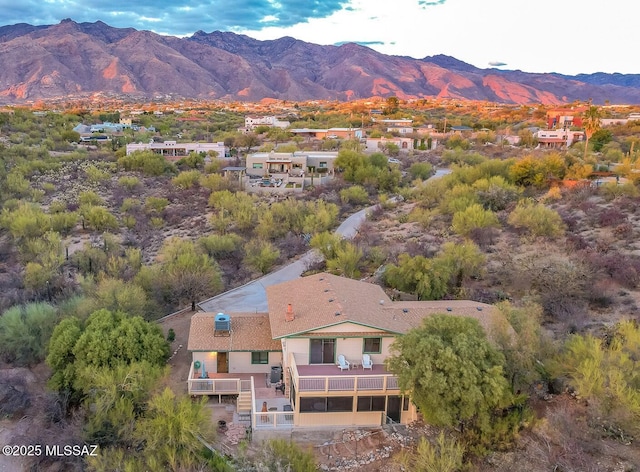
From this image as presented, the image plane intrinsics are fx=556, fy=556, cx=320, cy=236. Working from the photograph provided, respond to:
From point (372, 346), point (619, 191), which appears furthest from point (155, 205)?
point (619, 191)

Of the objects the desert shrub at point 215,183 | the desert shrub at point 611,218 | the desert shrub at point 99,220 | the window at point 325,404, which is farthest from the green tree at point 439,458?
the desert shrub at point 215,183

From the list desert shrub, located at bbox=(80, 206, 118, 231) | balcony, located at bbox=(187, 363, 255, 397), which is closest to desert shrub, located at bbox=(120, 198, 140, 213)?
desert shrub, located at bbox=(80, 206, 118, 231)

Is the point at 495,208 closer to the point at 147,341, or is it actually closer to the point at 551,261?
the point at 551,261

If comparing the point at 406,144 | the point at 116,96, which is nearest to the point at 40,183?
the point at 406,144

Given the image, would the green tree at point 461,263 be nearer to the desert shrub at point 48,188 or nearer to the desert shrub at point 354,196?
the desert shrub at point 354,196

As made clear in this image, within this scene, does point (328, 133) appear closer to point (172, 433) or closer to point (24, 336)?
point (24, 336)

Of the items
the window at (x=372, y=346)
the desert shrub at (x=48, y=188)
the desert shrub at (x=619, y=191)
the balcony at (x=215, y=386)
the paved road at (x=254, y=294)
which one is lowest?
the balcony at (x=215, y=386)
